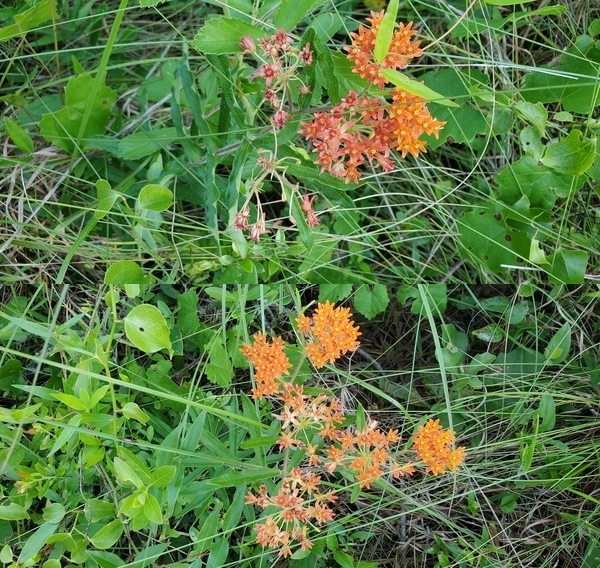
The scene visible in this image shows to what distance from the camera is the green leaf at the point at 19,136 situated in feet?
7.77

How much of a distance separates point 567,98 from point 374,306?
1022 mm

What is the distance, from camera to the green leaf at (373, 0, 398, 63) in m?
1.43

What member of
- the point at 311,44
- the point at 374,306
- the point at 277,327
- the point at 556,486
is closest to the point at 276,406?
the point at 277,327

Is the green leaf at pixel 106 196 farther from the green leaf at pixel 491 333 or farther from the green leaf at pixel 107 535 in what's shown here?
the green leaf at pixel 491 333

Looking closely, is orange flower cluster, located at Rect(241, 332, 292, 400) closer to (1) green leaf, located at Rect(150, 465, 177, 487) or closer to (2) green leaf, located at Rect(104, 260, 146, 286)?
(1) green leaf, located at Rect(150, 465, 177, 487)

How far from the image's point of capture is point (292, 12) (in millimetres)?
1794

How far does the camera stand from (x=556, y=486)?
7.82ft

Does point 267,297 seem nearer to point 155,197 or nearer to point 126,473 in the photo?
point 155,197

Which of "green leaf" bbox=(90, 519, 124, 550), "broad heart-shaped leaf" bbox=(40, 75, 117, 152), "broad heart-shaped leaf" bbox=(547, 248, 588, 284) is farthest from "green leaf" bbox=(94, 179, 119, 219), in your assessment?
"broad heart-shaped leaf" bbox=(547, 248, 588, 284)

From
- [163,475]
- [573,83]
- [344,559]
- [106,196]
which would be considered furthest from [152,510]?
[573,83]

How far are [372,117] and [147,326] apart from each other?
34.8 inches

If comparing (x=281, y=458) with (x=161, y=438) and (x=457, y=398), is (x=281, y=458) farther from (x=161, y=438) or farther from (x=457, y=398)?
(x=457, y=398)

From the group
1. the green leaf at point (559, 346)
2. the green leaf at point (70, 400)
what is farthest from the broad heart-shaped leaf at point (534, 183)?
the green leaf at point (70, 400)

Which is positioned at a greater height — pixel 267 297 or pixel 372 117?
pixel 372 117
